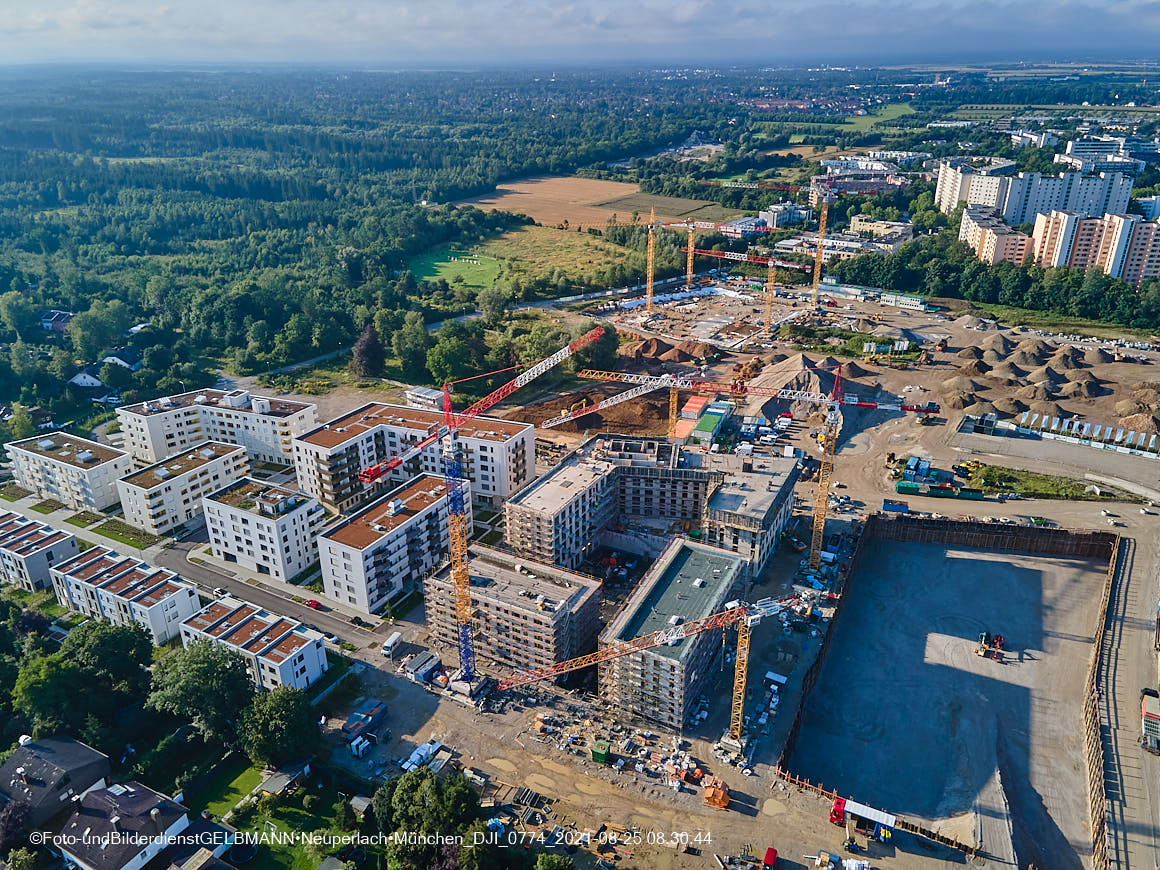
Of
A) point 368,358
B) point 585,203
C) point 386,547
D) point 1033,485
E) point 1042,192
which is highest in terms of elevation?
point 1042,192

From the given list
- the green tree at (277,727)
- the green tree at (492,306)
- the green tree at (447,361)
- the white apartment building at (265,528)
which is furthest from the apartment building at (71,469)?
the green tree at (492,306)

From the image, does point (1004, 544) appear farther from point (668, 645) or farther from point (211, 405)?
point (211, 405)

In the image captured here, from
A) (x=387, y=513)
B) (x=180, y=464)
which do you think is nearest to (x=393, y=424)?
(x=387, y=513)

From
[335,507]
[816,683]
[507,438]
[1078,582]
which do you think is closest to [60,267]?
[335,507]

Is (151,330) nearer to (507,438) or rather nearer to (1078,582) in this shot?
(507,438)

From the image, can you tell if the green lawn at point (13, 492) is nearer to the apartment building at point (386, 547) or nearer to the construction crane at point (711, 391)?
the apartment building at point (386, 547)

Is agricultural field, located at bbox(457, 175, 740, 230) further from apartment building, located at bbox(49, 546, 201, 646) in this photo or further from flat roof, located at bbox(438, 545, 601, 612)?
apartment building, located at bbox(49, 546, 201, 646)
